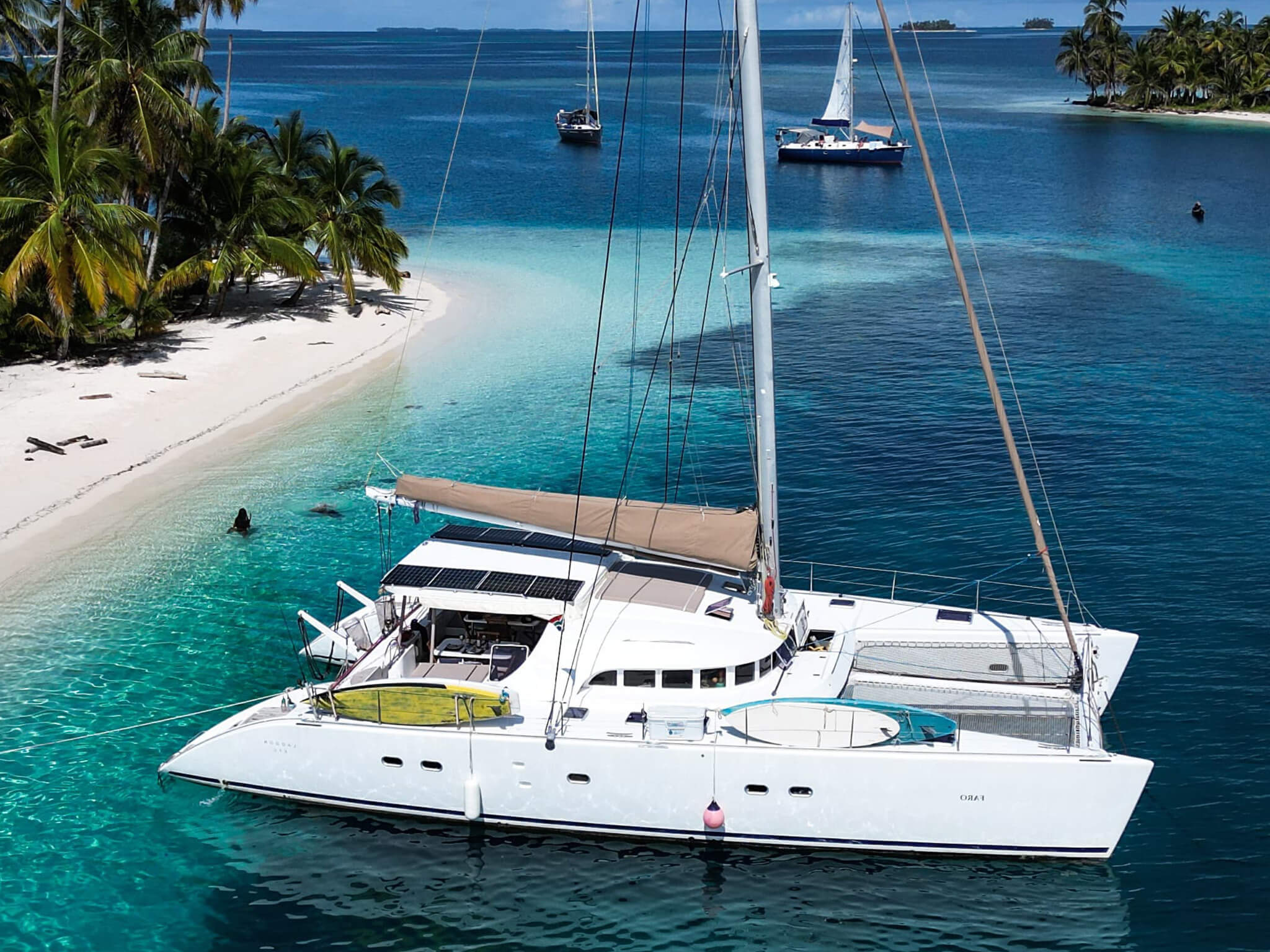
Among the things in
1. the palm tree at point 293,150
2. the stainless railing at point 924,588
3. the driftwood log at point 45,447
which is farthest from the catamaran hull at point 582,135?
the stainless railing at point 924,588

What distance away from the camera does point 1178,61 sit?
13688 centimetres

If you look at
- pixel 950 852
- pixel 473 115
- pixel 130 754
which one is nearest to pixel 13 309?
pixel 130 754

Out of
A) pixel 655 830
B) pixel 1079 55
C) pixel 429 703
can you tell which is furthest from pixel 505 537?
pixel 1079 55

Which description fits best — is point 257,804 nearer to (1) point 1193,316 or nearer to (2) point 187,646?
(2) point 187,646

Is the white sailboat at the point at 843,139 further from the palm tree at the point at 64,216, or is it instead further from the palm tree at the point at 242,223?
the palm tree at the point at 64,216

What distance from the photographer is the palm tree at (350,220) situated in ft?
158

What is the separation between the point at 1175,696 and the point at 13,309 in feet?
A: 116

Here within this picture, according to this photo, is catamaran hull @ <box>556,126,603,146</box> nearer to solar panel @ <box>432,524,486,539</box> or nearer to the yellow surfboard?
solar panel @ <box>432,524,486,539</box>

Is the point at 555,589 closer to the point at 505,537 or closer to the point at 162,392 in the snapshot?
the point at 505,537

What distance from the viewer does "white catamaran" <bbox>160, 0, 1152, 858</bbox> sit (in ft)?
55.6

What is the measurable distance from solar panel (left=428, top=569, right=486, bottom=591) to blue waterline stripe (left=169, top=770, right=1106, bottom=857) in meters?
3.45

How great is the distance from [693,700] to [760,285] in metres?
6.18

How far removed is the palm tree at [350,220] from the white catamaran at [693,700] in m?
29.3

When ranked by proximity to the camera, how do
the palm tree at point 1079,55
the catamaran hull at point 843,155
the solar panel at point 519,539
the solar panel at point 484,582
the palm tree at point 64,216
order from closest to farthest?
the solar panel at point 484,582, the solar panel at point 519,539, the palm tree at point 64,216, the catamaran hull at point 843,155, the palm tree at point 1079,55
